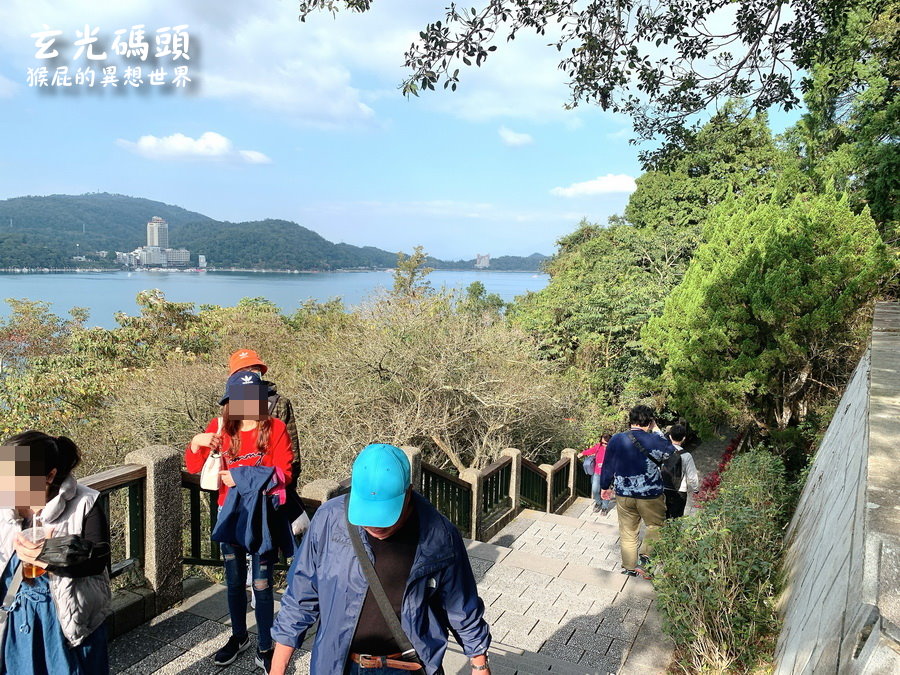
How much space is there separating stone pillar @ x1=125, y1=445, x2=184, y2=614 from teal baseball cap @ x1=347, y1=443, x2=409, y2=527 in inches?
90.9

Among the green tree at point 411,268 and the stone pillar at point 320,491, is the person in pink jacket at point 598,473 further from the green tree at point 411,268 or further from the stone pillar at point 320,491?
the green tree at point 411,268

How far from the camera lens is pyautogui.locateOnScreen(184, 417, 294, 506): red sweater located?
3.25 meters

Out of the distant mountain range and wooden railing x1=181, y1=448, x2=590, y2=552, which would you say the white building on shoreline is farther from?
wooden railing x1=181, y1=448, x2=590, y2=552

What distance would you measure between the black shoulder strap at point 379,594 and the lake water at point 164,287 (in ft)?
225

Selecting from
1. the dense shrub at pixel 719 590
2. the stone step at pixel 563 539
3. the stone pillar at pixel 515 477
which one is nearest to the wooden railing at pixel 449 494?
the stone step at pixel 563 539

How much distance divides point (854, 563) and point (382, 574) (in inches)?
61.5

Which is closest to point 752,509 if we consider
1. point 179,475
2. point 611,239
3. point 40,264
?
point 179,475

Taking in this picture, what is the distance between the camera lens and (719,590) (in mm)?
3475

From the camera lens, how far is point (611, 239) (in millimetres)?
30000

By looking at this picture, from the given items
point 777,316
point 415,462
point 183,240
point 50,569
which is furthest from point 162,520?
point 183,240

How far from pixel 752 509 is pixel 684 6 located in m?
4.95

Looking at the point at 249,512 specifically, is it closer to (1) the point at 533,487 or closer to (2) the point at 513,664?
(2) the point at 513,664

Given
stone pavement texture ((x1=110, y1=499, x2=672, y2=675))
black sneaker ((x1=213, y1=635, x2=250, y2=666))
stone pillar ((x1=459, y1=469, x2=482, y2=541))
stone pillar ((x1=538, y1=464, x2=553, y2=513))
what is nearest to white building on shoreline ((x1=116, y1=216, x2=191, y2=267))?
stone pillar ((x1=538, y1=464, x2=553, y2=513))

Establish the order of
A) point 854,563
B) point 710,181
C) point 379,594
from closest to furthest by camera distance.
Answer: point 854,563 < point 379,594 < point 710,181
